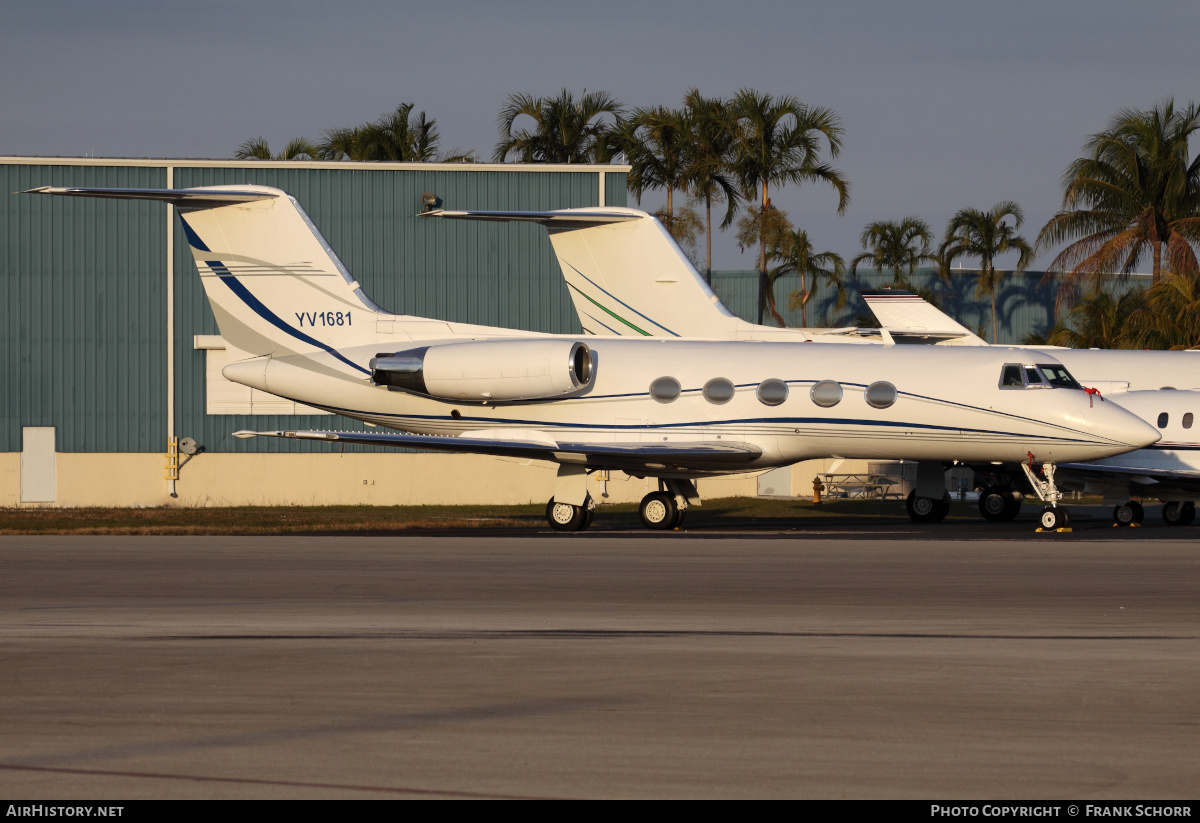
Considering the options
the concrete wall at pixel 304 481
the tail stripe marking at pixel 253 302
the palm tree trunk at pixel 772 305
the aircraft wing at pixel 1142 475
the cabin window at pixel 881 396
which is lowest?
the concrete wall at pixel 304 481

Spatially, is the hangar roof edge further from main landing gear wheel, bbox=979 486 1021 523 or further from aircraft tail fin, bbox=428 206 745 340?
main landing gear wheel, bbox=979 486 1021 523

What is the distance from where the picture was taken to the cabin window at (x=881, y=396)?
2345 cm

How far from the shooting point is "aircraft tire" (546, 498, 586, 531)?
24.0m

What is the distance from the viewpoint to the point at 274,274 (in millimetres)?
25469

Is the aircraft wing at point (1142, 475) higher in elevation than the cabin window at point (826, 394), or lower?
lower

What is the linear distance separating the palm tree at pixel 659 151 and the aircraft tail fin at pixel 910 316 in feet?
56.8

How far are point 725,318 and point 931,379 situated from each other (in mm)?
6938

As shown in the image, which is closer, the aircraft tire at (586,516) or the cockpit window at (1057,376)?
the cockpit window at (1057,376)

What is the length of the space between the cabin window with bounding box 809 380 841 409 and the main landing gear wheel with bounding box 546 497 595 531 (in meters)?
4.56

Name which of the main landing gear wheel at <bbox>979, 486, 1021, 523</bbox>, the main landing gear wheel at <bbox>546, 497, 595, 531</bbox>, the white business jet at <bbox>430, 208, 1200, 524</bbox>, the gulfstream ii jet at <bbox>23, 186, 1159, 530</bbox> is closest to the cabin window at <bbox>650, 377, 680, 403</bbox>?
the gulfstream ii jet at <bbox>23, 186, 1159, 530</bbox>

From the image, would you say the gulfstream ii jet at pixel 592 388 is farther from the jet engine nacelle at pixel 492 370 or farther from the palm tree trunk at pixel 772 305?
the palm tree trunk at pixel 772 305

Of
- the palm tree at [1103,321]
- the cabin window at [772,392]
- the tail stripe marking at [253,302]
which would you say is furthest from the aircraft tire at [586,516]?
the palm tree at [1103,321]

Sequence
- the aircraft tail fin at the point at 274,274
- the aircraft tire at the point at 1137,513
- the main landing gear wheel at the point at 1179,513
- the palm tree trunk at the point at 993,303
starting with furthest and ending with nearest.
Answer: the palm tree trunk at the point at 993,303 < the main landing gear wheel at the point at 1179,513 < the aircraft tire at the point at 1137,513 < the aircraft tail fin at the point at 274,274

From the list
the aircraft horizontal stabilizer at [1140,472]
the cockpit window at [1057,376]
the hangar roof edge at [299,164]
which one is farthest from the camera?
the hangar roof edge at [299,164]
